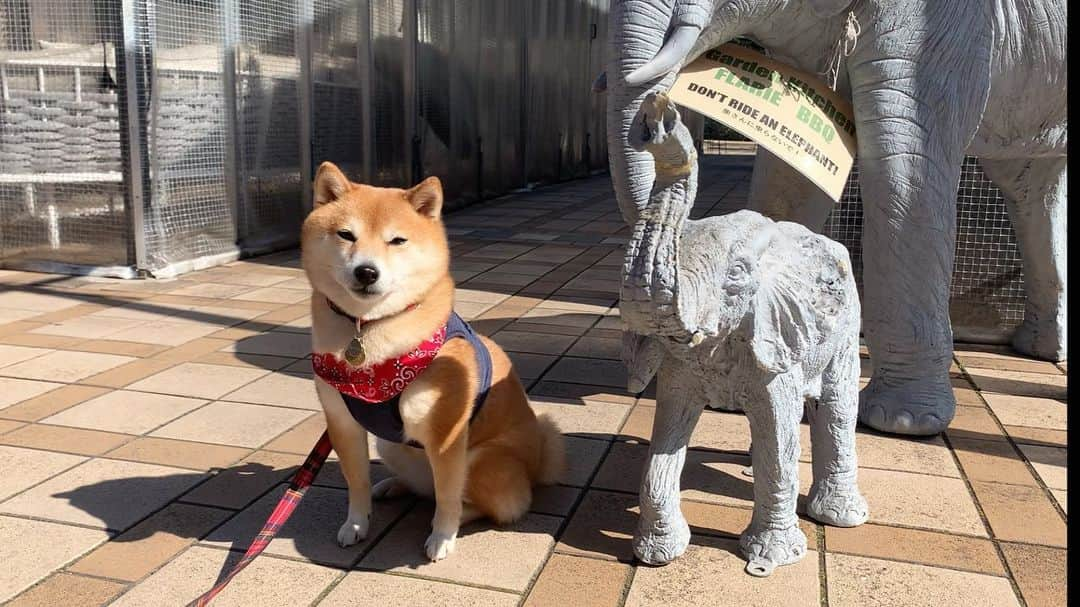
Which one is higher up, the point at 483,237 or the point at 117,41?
the point at 117,41

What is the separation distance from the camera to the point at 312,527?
9.82ft

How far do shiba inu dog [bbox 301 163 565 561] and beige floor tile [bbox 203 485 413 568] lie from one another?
0.22 ft

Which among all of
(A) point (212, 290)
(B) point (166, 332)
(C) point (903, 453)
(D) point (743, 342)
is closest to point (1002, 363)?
(C) point (903, 453)

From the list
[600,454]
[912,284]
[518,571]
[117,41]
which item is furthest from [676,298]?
[117,41]

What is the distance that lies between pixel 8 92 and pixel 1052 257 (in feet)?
23.9

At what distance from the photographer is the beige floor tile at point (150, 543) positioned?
2.70 meters

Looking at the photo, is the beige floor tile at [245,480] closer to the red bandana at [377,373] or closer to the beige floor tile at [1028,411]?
the red bandana at [377,373]

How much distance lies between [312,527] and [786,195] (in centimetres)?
274

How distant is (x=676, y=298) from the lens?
7.06 feet

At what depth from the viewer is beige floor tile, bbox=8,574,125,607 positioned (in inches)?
98.7

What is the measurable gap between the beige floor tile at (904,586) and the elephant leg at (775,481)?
0.48ft

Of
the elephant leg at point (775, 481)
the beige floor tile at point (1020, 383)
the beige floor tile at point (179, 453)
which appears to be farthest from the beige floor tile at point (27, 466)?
the beige floor tile at point (1020, 383)

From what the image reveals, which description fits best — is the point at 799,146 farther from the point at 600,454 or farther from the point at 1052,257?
the point at 1052,257

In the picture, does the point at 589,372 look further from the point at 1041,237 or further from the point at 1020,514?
the point at 1041,237
